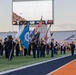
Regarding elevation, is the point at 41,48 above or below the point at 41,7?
below

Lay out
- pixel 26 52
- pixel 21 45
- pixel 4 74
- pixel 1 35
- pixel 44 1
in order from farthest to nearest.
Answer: pixel 1 35 < pixel 44 1 < pixel 26 52 < pixel 21 45 < pixel 4 74

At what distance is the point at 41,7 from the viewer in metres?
67.2

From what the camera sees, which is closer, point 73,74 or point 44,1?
point 73,74

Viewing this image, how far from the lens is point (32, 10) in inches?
2697

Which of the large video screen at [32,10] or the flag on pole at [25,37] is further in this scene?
the large video screen at [32,10]

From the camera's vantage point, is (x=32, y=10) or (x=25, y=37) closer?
(x=25, y=37)

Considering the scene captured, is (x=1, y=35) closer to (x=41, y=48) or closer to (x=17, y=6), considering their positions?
(x=17, y=6)

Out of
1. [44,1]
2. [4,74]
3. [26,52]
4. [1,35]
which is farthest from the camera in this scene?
[1,35]

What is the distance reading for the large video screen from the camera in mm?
66562

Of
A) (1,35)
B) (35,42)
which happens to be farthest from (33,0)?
(35,42)

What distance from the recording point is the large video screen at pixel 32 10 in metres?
66.6

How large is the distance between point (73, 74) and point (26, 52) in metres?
21.5

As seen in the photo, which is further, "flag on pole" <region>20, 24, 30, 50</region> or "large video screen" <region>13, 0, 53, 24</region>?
"large video screen" <region>13, 0, 53, 24</region>

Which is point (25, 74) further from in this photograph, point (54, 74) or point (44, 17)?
point (44, 17)
